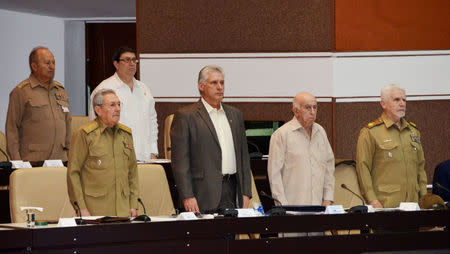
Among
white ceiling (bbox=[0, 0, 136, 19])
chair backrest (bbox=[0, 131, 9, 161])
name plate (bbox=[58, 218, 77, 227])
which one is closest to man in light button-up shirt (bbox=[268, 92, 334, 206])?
name plate (bbox=[58, 218, 77, 227])

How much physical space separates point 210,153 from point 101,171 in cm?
62

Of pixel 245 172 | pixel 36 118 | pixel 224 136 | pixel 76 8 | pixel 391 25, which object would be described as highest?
pixel 76 8

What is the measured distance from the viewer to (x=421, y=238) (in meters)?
4.10

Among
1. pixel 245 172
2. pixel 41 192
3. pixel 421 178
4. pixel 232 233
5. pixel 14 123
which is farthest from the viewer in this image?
pixel 14 123

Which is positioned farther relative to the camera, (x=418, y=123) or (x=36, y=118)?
(x=418, y=123)

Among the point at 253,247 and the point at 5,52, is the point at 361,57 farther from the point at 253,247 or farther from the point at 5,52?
the point at 5,52

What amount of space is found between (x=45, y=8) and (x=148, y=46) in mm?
2961

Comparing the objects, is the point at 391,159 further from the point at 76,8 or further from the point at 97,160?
the point at 76,8

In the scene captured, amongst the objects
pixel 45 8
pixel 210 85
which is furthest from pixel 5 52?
pixel 210 85

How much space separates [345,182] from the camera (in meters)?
5.36

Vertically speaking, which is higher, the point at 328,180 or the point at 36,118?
the point at 36,118

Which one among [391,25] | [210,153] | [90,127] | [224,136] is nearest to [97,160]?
[90,127]

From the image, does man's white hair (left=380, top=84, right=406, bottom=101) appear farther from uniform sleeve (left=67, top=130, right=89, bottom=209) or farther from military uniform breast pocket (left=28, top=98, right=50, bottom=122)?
military uniform breast pocket (left=28, top=98, right=50, bottom=122)

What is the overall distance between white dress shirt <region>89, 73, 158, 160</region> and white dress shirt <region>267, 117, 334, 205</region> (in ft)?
4.29
